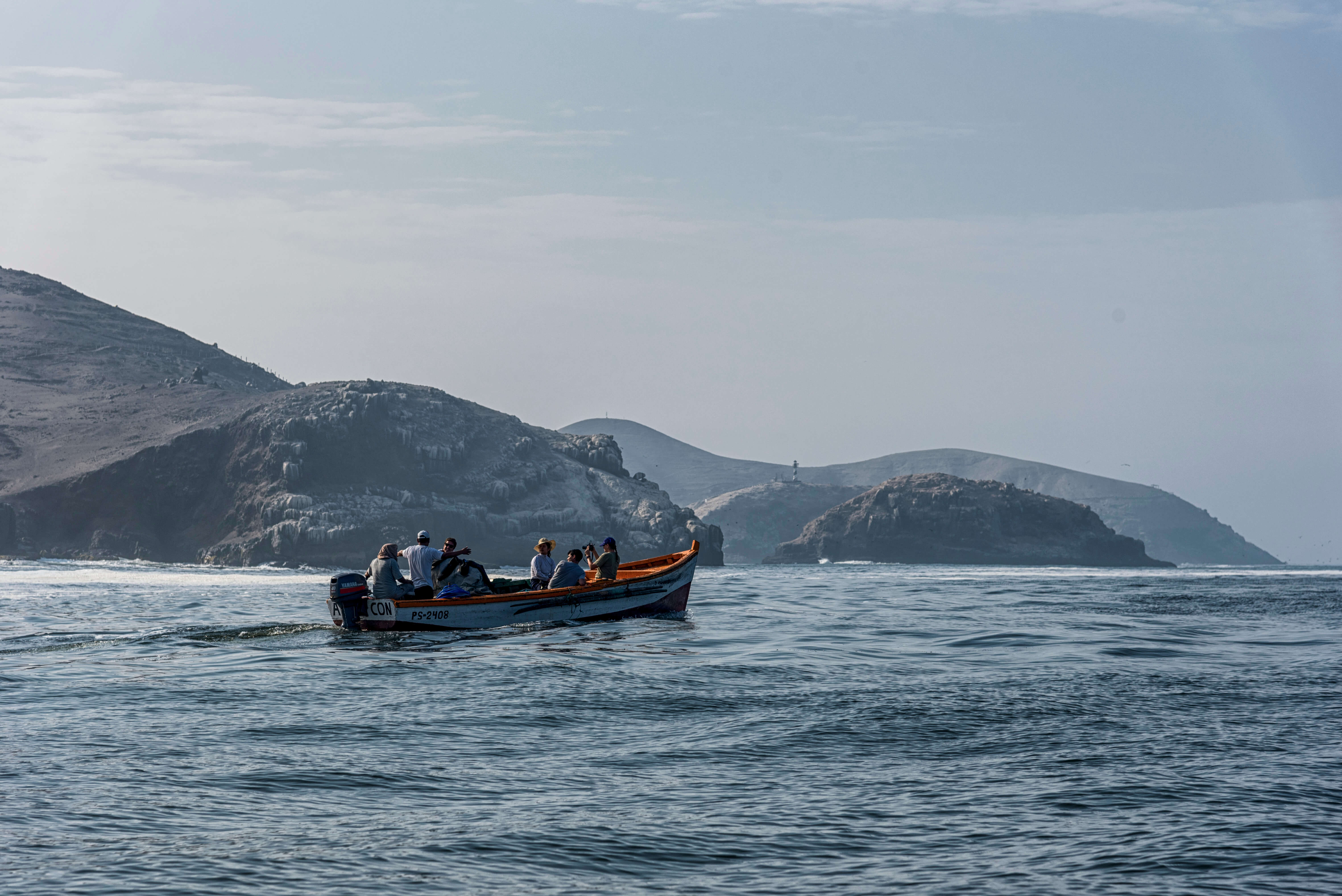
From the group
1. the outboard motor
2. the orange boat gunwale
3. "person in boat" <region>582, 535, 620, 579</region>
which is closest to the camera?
the orange boat gunwale

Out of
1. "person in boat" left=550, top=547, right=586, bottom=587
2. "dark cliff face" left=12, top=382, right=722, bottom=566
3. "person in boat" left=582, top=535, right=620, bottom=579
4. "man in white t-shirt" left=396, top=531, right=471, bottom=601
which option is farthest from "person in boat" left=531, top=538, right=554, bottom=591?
"dark cliff face" left=12, top=382, right=722, bottom=566

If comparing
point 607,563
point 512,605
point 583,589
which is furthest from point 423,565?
point 607,563

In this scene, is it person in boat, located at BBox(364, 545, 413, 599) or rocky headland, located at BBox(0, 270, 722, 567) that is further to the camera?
rocky headland, located at BBox(0, 270, 722, 567)

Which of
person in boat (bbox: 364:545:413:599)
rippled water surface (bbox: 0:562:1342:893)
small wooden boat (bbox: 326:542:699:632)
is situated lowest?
rippled water surface (bbox: 0:562:1342:893)

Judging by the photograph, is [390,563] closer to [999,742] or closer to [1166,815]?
[999,742]

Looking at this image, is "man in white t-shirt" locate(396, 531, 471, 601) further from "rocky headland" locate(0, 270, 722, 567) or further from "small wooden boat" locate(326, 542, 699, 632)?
"rocky headland" locate(0, 270, 722, 567)

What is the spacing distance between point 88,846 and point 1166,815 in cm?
1060

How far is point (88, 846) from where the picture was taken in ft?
33.0

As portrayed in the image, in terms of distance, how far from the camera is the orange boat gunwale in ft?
93.5

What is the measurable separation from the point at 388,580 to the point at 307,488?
487ft

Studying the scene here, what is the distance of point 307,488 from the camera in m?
168

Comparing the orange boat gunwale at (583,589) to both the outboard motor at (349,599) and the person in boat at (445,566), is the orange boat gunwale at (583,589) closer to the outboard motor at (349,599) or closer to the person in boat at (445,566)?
the person in boat at (445,566)

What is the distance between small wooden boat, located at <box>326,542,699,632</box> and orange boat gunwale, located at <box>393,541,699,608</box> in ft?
0.06

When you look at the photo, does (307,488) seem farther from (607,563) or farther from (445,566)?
(445,566)
